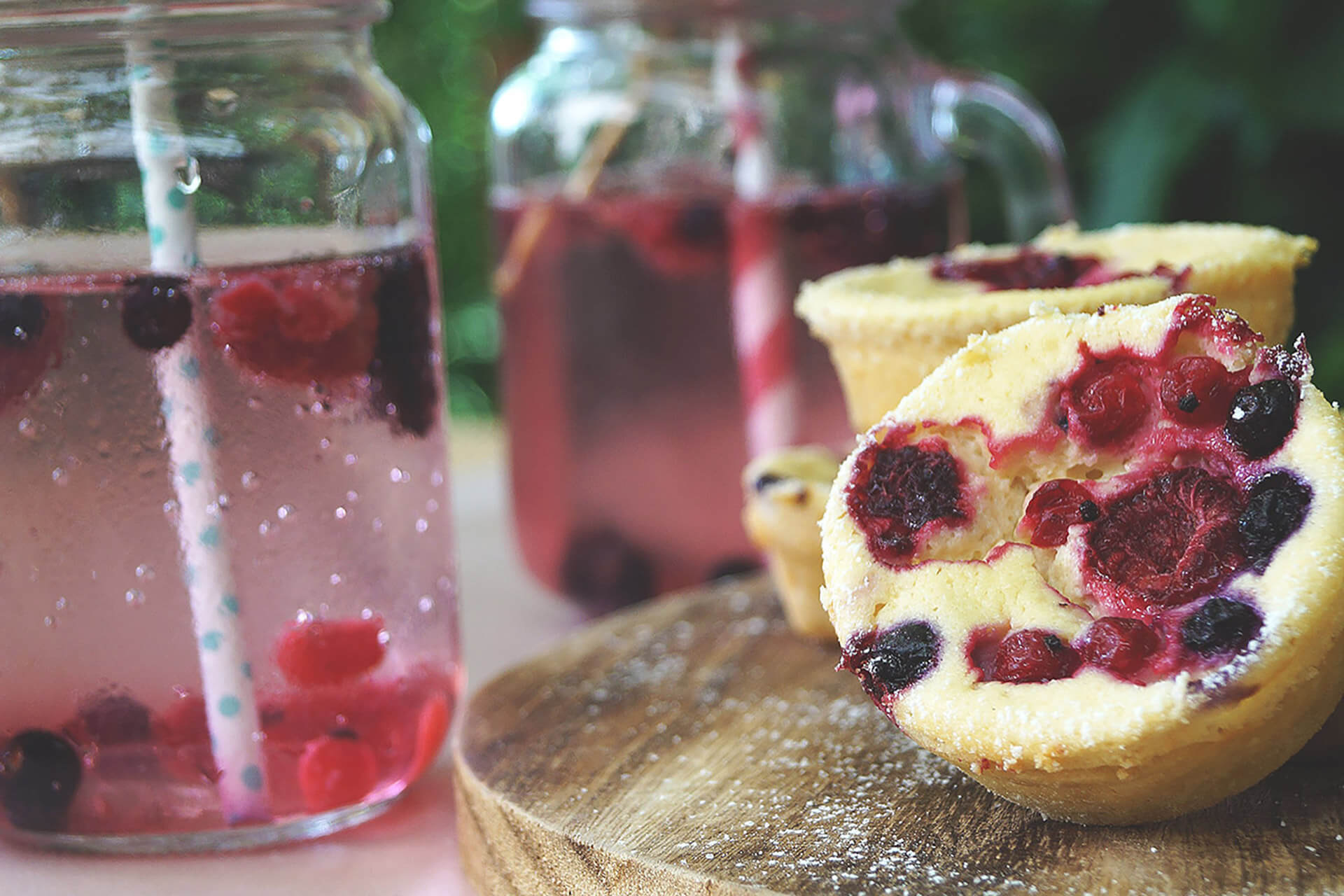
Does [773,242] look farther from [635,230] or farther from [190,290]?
[190,290]

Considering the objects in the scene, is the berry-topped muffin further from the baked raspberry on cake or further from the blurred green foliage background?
the blurred green foliage background

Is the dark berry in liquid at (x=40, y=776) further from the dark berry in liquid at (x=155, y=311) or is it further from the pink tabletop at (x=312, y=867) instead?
the dark berry in liquid at (x=155, y=311)

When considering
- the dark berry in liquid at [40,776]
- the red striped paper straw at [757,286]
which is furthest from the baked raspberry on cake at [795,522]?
the dark berry in liquid at [40,776]

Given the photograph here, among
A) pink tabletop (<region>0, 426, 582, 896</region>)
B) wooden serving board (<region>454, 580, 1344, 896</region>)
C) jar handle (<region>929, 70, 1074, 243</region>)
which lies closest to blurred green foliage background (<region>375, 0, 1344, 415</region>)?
jar handle (<region>929, 70, 1074, 243</region>)

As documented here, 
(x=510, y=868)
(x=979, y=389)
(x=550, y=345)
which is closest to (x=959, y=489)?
(x=979, y=389)

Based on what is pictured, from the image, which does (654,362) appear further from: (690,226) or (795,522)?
(795,522)

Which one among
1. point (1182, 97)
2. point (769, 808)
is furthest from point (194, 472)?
point (1182, 97)

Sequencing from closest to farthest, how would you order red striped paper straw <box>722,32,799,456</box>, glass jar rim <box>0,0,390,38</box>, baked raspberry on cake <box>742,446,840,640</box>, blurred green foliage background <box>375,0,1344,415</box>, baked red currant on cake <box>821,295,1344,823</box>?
baked red currant on cake <box>821,295,1344,823</box>, glass jar rim <box>0,0,390,38</box>, baked raspberry on cake <box>742,446,840,640</box>, red striped paper straw <box>722,32,799,456</box>, blurred green foliage background <box>375,0,1344,415</box>
